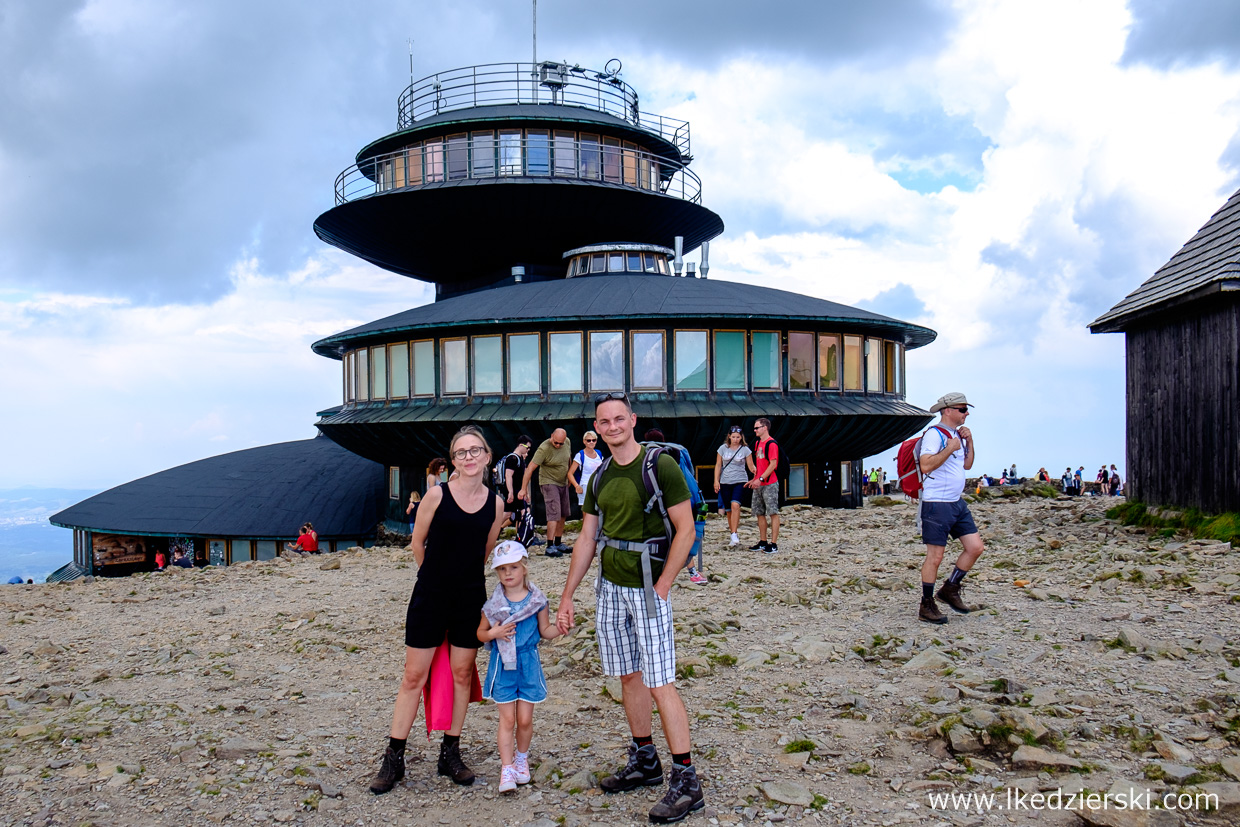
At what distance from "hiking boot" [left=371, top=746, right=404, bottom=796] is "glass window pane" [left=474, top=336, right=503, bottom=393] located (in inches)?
696

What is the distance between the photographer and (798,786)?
16.1ft

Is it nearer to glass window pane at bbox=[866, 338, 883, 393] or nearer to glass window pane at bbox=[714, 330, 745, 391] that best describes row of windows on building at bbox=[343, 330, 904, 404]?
glass window pane at bbox=[714, 330, 745, 391]

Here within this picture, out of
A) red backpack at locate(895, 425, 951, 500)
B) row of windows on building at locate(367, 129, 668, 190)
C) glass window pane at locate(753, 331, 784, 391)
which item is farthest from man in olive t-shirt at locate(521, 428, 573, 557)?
row of windows on building at locate(367, 129, 668, 190)

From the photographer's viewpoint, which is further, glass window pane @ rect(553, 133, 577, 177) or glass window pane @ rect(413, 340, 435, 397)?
glass window pane @ rect(553, 133, 577, 177)

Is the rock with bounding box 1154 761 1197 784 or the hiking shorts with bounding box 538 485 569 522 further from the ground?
the hiking shorts with bounding box 538 485 569 522

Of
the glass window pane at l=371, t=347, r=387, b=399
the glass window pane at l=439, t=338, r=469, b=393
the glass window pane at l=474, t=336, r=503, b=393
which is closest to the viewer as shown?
the glass window pane at l=474, t=336, r=503, b=393

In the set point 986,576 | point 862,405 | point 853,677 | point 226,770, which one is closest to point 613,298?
point 862,405

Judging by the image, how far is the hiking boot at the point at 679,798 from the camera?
4512 mm

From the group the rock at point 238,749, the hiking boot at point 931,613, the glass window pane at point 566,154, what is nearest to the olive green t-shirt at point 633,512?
the rock at point 238,749

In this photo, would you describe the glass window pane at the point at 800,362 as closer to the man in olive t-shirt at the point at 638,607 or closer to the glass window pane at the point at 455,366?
the glass window pane at the point at 455,366

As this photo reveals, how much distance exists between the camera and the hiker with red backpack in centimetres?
809

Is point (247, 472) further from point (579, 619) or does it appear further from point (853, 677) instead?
point (853, 677)

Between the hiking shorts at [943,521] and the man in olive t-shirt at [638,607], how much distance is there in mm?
4309

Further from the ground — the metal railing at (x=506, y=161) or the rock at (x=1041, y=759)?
the metal railing at (x=506, y=161)
